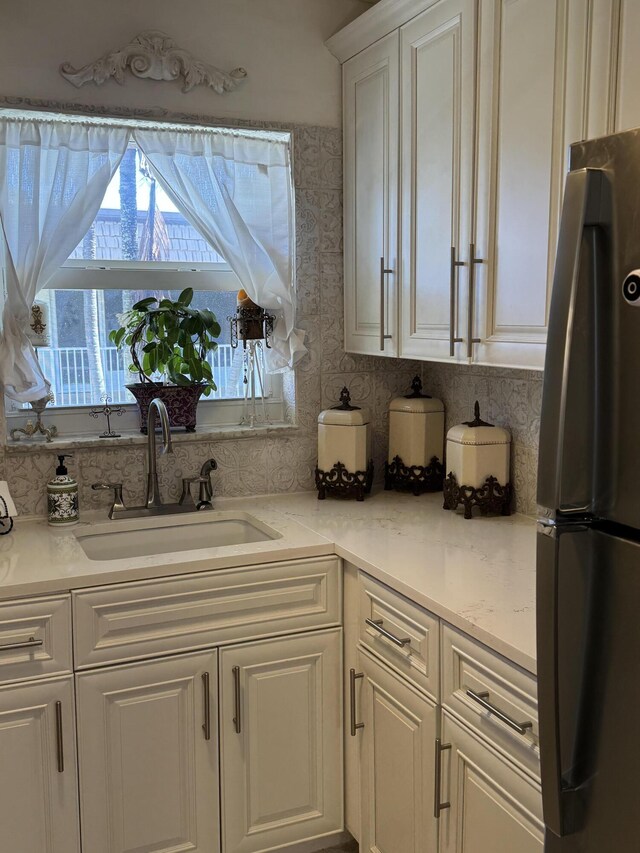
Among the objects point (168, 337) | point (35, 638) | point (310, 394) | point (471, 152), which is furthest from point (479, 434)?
point (35, 638)

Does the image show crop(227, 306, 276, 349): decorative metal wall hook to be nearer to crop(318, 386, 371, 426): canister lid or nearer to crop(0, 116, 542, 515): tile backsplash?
crop(0, 116, 542, 515): tile backsplash

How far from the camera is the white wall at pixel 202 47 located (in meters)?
2.36

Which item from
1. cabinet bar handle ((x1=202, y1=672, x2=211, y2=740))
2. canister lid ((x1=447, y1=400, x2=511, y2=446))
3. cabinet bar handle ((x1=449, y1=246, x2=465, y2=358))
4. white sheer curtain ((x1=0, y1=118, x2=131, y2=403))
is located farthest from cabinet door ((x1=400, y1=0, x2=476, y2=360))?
cabinet bar handle ((x1=202, y1=672, x2=211, y2=740))

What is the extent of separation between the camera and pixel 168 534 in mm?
2537

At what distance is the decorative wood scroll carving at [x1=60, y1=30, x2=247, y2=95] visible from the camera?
241 centimetres

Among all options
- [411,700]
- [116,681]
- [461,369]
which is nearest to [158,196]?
[461,369]

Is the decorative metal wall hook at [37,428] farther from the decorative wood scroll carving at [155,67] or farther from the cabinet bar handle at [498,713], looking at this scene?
the cabinet bar handle at [498,713]

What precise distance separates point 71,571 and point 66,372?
2.87 ft

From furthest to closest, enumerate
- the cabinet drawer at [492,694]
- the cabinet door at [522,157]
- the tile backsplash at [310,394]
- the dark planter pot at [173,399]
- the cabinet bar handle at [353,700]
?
the dark planter pot at [173,399] < the tile backsplash at [310,394] < the cabinet bar handle at [353,700] < the cabinet door at [522,157] < the cabinet drawer at [492,694]

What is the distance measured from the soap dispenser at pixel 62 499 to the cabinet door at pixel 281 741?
2.13 feet

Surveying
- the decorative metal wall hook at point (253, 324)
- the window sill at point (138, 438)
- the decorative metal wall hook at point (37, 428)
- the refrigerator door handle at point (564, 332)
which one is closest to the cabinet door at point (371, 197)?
the decorative metal wall hook at point (253, 324)

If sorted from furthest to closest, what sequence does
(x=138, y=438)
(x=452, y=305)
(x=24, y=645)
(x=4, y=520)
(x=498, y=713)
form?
(x=138, y=438), (x=4, y=520), (x=452, y=305), (x=24, y=645), (x=498, y=713)

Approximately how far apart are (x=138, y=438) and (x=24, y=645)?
821 mm

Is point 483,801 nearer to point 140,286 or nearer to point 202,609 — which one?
point 202,609
